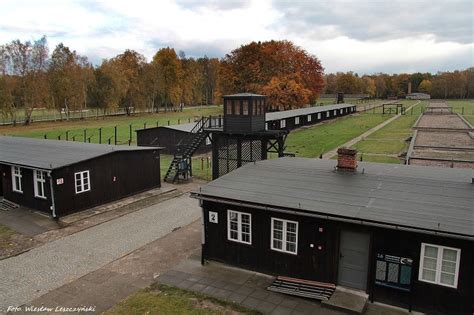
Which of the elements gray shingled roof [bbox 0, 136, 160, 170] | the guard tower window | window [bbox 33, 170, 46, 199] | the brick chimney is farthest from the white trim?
the brick chimney

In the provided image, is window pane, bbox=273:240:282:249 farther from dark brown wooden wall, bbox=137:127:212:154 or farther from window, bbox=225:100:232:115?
dark brown wooden wall, bbox=137:127:212:154

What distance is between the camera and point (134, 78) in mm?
86188

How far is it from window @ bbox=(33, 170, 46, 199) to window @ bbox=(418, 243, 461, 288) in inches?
718

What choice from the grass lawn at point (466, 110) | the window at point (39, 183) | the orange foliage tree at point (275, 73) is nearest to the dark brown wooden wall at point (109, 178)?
the window at point (39, 183)

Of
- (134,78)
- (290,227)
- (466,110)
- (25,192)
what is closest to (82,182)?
(25,192)

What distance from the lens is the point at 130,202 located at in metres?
23.2

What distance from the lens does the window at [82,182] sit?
68.3 feet

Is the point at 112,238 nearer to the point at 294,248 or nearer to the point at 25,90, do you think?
the point at 294,248

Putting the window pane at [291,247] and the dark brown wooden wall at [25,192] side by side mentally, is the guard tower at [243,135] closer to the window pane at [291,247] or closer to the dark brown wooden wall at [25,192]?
the dark brown wooden wall at [25,192]

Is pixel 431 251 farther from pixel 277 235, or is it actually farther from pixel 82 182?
pixel 82 182

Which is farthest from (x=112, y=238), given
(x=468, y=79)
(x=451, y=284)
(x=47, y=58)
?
(x=468, y=79)

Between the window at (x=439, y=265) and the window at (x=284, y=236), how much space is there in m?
3.78

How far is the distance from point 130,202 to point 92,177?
2.82m

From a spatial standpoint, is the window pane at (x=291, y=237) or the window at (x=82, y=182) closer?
the window pane at (x=291, y=237)
